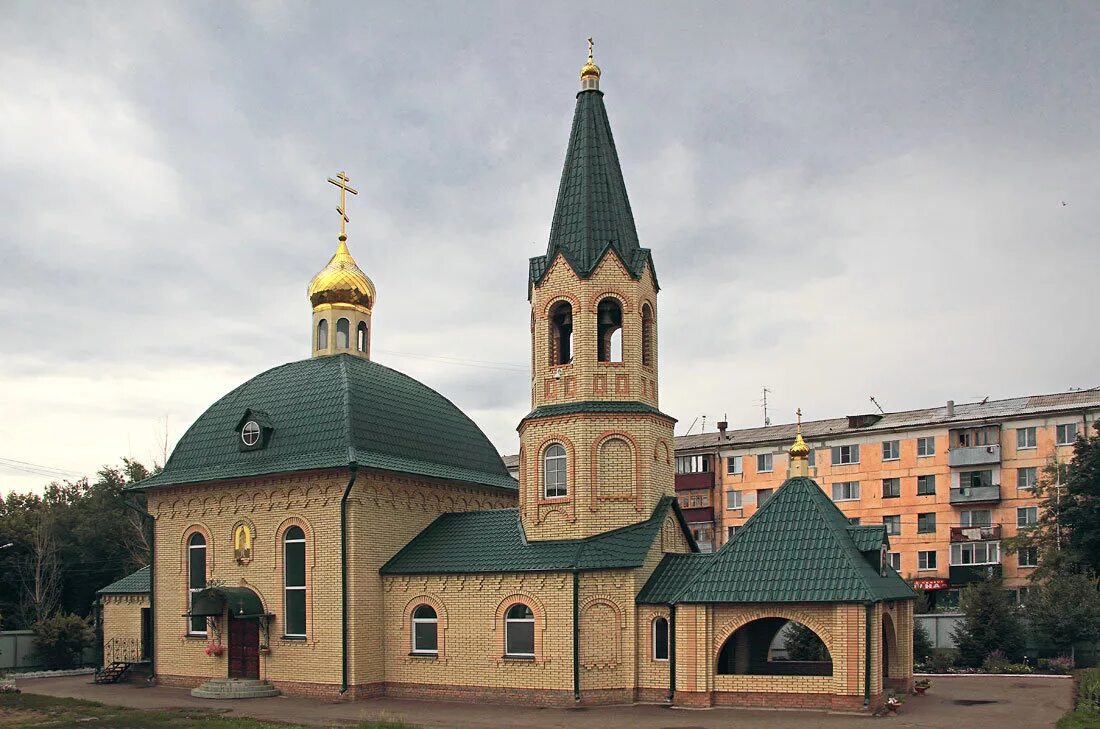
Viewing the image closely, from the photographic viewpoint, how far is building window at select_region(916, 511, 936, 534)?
47.1m

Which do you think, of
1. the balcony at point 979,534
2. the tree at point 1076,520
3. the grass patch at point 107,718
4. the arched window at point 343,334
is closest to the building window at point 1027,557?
the balcony at point 979,534

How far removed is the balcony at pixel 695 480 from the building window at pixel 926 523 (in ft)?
31.7

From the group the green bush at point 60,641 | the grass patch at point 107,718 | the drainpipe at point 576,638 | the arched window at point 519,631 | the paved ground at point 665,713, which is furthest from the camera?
the green bush at point 60,641

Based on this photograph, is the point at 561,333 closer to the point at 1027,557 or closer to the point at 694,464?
the point at 1027,557

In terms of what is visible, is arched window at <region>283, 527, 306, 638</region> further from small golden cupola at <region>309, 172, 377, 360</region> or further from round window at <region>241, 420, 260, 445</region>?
small golden cupola at <region>309, 172, 377, 360</region>

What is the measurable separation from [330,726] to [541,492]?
6751 millimetres

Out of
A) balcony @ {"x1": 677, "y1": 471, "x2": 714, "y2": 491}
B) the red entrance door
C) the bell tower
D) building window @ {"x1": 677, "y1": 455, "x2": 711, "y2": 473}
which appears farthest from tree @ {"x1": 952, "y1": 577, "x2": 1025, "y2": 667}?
building window @ {"x1": 677, "y1": 455, "x2": 711, "y2": 473}

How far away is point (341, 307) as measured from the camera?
2967cm

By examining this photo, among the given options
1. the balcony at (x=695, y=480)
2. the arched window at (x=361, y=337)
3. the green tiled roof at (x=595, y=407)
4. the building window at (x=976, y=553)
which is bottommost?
the building window at (x=976, y=553)

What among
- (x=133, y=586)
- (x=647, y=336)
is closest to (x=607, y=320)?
(x=647, y=336)

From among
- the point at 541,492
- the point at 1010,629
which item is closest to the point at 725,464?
the point at 1010,629

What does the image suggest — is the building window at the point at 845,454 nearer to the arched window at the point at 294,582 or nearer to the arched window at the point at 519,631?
the arched window at the point at 519,631

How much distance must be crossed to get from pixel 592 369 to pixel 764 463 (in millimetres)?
29049

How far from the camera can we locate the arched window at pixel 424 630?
23.9m
